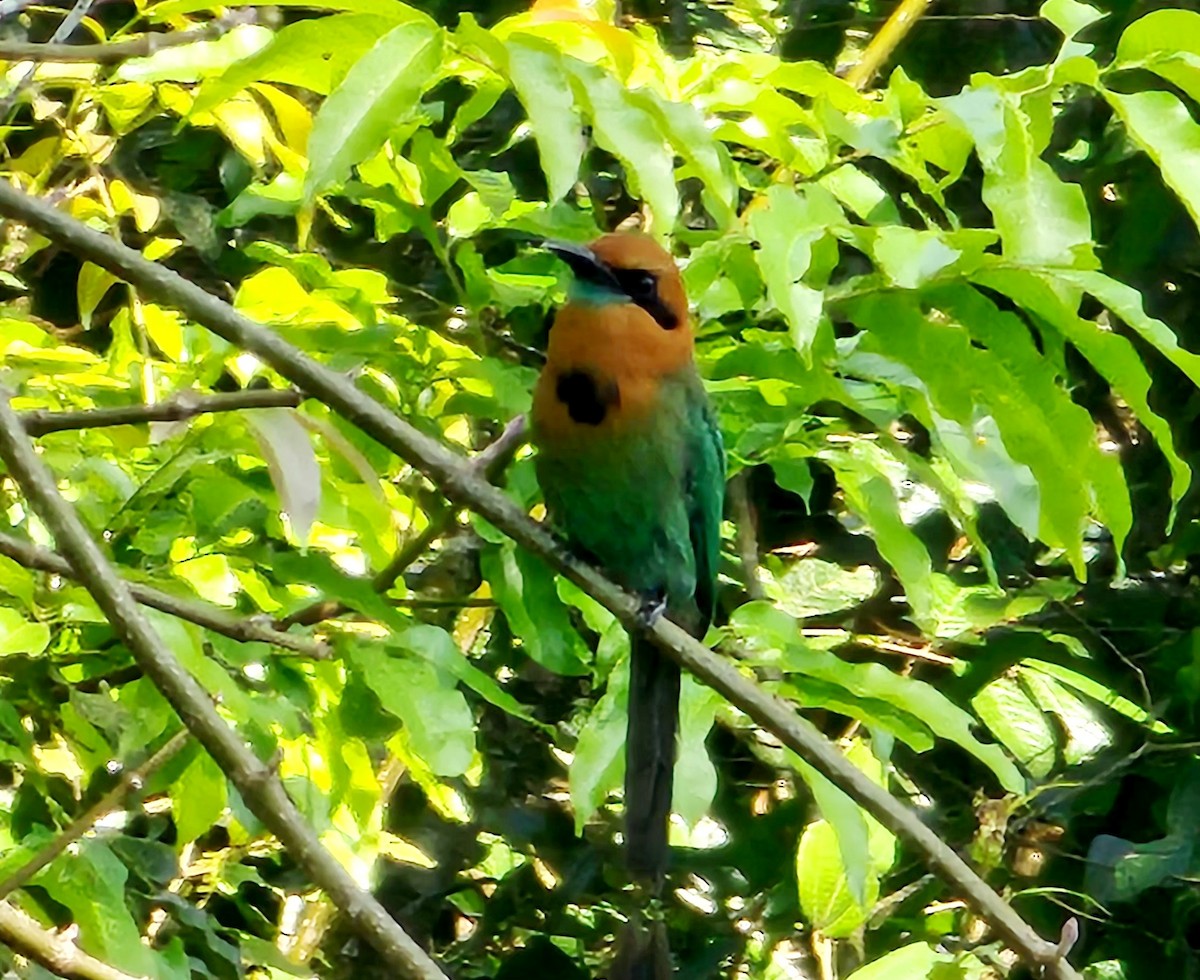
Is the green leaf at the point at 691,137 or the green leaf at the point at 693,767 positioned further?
the green leaf at the point at 693,767

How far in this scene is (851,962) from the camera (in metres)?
2.94

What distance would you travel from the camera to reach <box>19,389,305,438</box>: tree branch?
1373mm

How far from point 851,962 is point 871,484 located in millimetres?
1423

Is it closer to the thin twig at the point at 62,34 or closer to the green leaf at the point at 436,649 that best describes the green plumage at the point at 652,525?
the green leaf at the point at 436,649

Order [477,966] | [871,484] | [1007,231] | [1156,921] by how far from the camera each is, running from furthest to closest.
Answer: [477,966], [1156,921], [871,484], [1007,231]

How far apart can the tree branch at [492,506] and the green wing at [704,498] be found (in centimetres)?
58

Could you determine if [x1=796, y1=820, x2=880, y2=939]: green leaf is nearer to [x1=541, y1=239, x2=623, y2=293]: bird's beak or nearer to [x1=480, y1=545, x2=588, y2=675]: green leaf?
[x1=480, y1=545, x2=588, y2=675]: green leaf

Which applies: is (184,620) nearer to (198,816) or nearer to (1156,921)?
(198,816)

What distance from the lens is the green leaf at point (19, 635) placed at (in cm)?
162

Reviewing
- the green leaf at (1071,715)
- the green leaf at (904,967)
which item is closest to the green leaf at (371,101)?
the green leaf at (904,967)

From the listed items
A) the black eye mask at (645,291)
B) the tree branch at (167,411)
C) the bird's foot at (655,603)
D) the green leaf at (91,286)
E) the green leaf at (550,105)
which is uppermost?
the green leaf at (550,105)

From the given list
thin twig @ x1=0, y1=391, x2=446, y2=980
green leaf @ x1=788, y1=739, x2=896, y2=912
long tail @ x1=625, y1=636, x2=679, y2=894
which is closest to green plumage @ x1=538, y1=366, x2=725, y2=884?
long tail @ x1=625, y1=636, x2=679, y2=894

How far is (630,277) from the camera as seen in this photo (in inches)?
82.0

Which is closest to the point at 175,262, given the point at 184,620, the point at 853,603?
the point at 853,603
